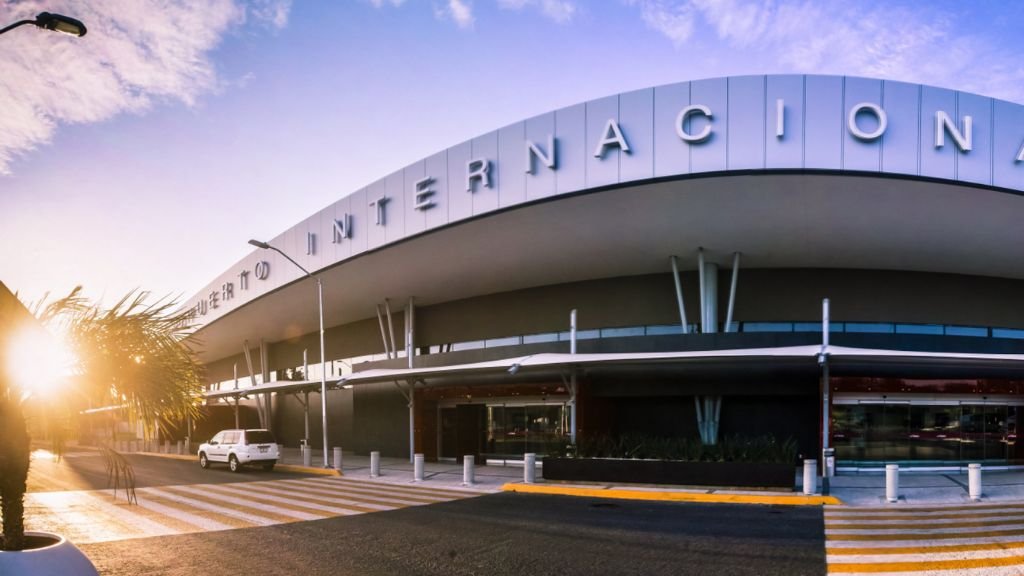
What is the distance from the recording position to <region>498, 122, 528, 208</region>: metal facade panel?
22.9 meters

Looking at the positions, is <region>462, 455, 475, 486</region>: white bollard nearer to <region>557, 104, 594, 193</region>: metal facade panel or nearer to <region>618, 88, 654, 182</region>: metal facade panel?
<region>557, 104, 594, 193</region>: metal facade panel

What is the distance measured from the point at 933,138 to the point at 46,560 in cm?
2188

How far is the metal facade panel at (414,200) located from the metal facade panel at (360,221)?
246cm

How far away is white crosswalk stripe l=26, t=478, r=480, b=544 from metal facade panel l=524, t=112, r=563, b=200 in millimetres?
9773

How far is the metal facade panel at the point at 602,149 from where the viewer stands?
69.4 ft

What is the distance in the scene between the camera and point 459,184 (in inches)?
973

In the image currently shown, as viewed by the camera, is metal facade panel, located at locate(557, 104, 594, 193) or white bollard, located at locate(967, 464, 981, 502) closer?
white bollard, located at locate(967, 464, 981, 502)

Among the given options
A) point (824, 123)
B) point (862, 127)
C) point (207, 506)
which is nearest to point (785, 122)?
point (824, 123)

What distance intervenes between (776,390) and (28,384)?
2327 centimetres

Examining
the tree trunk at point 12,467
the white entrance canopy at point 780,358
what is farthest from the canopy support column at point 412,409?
the tree trunk at point 12,467

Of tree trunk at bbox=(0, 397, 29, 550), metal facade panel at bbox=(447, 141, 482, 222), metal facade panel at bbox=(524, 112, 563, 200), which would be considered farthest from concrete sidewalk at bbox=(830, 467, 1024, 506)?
tree trunk at bbox=(0, 397, 29, 550)

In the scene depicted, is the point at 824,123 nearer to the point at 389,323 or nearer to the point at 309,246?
the point at 309,246

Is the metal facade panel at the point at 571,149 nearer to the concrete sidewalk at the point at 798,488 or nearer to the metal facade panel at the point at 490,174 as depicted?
the metal facade panel at the point at 490,174

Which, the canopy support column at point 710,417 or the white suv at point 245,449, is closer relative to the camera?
the canopy support column at point 710,417
